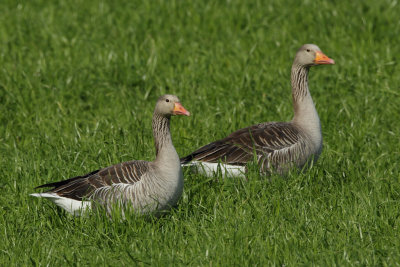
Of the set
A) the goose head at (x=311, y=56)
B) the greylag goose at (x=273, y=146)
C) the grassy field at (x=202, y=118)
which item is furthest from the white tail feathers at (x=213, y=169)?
the goose head at (x=311, y=56)

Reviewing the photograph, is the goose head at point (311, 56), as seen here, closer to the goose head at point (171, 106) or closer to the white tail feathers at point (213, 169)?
the white tail feathers at point (213, 169)

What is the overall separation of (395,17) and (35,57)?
6.82m

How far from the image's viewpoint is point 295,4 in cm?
1297

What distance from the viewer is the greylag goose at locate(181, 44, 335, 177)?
24.1 ft

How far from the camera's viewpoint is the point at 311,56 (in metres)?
7.95

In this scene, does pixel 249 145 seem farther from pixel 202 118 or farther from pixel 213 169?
pixel 202 118

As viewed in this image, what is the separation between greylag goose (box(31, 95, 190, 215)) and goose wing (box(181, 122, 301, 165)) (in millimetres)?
847

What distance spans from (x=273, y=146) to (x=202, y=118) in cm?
181

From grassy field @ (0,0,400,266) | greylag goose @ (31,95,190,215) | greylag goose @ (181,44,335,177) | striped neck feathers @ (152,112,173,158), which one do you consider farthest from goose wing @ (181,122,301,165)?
greylag goose @ (31,95,190,215)

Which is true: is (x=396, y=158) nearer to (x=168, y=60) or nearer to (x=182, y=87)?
(x=182, y=87)

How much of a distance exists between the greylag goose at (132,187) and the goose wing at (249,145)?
847mm

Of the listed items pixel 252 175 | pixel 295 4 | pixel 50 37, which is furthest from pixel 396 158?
pixel 50 37

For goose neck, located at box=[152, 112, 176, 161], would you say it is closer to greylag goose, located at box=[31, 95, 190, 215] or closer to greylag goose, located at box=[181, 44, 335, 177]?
greylag goose, located at box=[31, 95, 190, 215]

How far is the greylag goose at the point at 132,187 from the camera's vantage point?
639 centimetres
